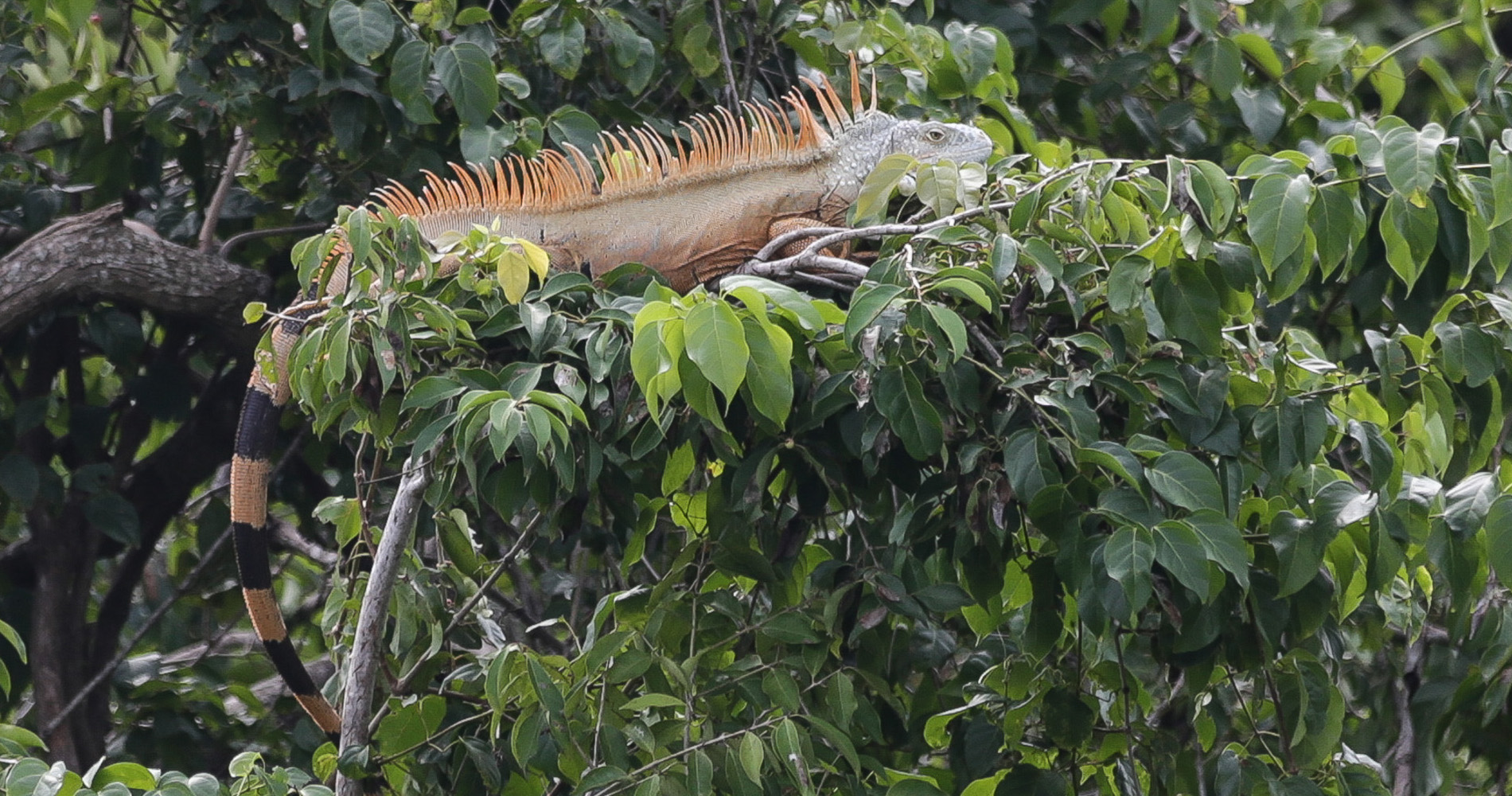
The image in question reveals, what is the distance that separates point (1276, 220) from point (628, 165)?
1483 mm

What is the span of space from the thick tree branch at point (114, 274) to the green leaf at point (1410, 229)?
2754 mm

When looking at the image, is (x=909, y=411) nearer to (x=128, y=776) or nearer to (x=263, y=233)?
(x=128, y=776)

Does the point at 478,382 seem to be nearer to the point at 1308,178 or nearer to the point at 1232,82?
the point at 1308,178

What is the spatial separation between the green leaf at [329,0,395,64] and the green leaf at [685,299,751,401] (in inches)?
65.1

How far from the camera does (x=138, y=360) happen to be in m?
4.76

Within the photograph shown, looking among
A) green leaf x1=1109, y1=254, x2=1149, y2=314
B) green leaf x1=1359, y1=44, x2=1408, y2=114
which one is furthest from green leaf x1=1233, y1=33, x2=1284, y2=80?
green leaf x1=1109, y1=254, x2=1149, y2=314

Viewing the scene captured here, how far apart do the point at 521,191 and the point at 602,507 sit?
74 centimetres

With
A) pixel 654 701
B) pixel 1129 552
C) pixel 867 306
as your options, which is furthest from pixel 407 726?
pixel 1129 552

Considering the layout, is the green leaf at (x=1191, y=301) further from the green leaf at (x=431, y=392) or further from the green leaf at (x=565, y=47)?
the green leaf at (x=565, y=47)

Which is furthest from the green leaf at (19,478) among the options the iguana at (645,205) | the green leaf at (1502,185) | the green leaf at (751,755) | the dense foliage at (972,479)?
the green leaf at (1502,185)

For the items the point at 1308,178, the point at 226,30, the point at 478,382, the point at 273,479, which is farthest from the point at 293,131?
the point at 1308,178

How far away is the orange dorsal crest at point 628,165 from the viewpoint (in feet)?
10.5

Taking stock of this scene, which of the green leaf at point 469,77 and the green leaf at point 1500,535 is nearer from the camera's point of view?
the green leaf at point 1500,535

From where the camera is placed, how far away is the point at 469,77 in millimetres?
3395
